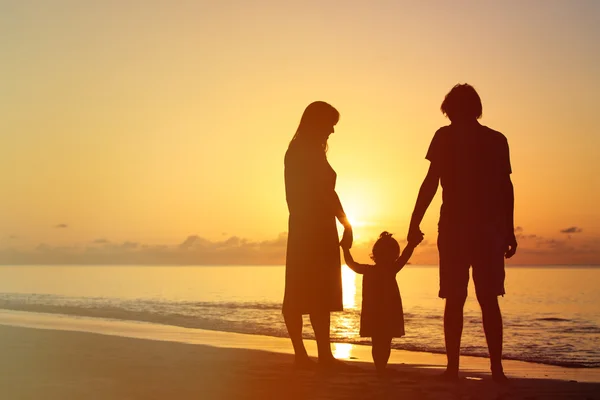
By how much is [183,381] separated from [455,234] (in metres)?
2.64

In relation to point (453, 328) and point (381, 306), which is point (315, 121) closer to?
point (381, 306)

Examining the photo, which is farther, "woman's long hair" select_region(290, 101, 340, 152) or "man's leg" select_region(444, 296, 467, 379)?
"woman's long hair" select_region(290, 101, 340, 152)

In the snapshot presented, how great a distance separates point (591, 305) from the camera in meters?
32.0

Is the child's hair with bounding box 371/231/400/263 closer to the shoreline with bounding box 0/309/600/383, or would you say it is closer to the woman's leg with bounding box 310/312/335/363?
the woman's leg with bounding box 310/312/335/363

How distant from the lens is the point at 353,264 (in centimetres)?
700

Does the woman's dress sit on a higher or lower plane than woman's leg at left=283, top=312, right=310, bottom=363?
higher

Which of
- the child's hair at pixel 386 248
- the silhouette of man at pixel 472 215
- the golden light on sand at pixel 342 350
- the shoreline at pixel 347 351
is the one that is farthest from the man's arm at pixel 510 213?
the golden light on sand at pixel 342 350

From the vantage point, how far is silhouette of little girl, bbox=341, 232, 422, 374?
21.8ft

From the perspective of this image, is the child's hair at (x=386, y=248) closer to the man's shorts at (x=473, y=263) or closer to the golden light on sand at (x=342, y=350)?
the man's shorts at (x=473, y=263)

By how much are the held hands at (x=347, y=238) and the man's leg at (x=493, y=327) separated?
4.77ft

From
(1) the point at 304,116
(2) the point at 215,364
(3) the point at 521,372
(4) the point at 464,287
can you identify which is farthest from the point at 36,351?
→ (3) the point at 521,372

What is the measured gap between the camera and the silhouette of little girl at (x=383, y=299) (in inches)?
262

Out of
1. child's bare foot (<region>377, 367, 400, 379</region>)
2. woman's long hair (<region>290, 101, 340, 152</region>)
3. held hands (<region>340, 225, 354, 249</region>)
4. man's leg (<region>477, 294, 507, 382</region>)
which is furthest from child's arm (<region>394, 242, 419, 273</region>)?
woman's long hair (<region>290, 101, 340, 152</region>)

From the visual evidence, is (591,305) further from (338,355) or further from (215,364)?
(215,364)
